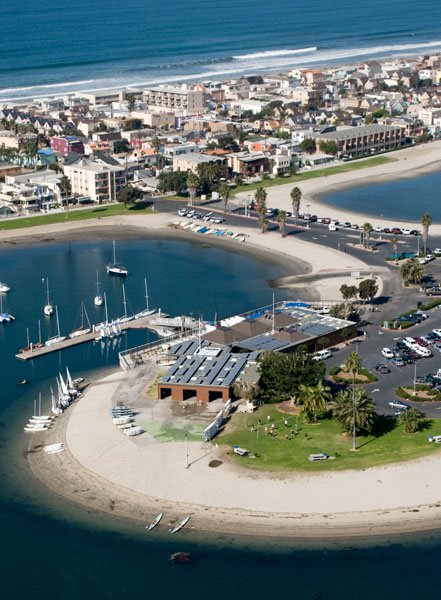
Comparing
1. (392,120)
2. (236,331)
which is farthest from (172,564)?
(392,120)

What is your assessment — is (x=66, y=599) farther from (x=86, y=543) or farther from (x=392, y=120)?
(x=392, y=120)

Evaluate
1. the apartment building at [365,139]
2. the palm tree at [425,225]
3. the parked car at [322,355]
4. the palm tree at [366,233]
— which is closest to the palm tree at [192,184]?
the palm tree at [366,233]

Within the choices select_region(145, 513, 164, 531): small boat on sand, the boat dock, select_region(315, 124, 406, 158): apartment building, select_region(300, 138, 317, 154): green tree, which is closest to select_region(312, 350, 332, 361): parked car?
the boat dock

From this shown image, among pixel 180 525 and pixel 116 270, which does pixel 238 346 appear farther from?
pixel 116 270

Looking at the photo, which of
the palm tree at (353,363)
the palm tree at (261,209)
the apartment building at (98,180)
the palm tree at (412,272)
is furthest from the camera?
the apartment building at (98,180)

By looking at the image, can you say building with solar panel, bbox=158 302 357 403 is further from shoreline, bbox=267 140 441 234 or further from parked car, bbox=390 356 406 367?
shoreline, bbox=267 140 441 234

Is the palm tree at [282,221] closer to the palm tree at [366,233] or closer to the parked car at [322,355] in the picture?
the palm tree at [366,233]
